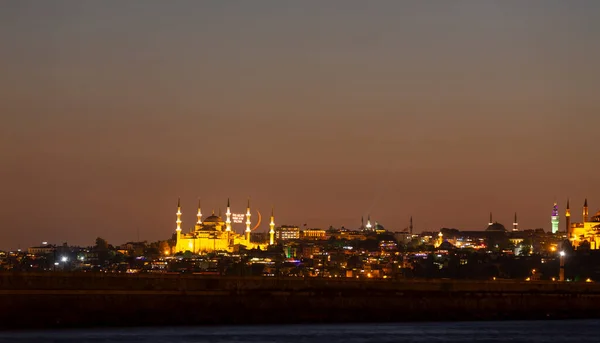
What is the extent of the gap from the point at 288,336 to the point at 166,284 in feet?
42.0

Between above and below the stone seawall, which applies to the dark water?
below

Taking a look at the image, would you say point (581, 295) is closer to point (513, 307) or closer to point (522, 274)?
point (513, 307)

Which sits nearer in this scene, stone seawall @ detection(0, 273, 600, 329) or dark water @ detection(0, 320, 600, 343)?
dark water @ detection(0, 320, 600, 343)

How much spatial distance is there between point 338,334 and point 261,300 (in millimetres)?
9667

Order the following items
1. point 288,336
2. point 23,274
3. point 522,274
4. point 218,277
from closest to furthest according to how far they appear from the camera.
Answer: point 288,336, point 23,274, point 218,277, point 522,274

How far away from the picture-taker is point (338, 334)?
202ft

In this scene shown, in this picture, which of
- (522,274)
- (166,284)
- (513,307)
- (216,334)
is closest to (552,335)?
(513,307)

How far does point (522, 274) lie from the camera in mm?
161375

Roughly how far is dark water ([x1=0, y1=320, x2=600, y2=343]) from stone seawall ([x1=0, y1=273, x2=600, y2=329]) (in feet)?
8.45

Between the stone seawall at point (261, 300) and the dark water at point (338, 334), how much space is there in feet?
8.45

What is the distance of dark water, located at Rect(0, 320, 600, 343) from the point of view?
5822 cm

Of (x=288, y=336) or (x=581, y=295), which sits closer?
(x=288, y=336)

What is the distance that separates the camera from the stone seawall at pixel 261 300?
6550 centimetres

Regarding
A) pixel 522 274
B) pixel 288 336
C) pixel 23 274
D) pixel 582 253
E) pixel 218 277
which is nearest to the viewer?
pixel 288 336
